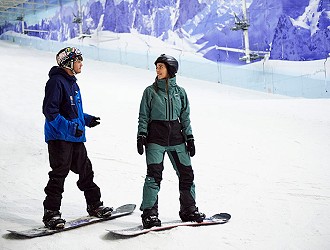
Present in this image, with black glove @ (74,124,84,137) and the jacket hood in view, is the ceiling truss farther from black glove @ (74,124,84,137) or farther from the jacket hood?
black glove @ (74,124,84,137)

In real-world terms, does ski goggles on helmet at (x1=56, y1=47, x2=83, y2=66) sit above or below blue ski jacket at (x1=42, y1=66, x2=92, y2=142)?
above

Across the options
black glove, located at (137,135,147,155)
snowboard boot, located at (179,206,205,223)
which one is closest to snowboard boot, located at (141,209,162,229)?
snowboard boot, located at (179,206,205,223)

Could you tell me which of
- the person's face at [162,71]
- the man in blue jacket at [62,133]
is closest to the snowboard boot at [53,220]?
the man in blue jacket at [62,133]

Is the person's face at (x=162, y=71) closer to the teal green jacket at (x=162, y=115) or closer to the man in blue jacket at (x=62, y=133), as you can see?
the teal green jacket at (x=162, y=115)

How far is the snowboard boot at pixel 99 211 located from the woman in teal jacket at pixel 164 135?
43cm

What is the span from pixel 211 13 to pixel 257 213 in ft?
44.9

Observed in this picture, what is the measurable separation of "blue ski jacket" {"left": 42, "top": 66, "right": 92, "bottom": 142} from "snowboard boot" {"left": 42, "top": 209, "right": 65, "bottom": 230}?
0.52 m

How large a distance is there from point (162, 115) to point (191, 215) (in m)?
0.78

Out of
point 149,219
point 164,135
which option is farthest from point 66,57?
point 149,219

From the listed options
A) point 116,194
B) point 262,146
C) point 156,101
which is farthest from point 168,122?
point 262,146

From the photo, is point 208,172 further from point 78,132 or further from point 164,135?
point 78,132

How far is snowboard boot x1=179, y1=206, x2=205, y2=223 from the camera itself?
137 inches

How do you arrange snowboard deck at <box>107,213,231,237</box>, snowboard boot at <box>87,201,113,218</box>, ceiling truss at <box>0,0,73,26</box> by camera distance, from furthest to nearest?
1. ceiling truss at <box>0,0,73,26</box>
2. snowboard boot at <box>87,201,113,218</box>
3. snowboard deck at <box>107,213,231,237</box>

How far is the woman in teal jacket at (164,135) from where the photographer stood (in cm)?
338
